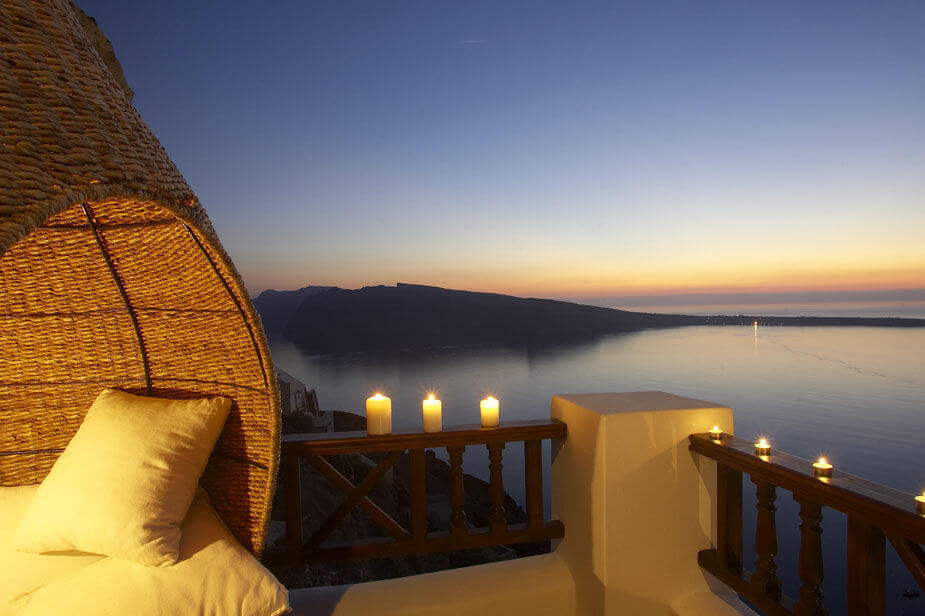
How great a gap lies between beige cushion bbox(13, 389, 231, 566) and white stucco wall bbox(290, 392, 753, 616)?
495 millimetres

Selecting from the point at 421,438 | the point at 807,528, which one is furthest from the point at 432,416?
the point at 807,528

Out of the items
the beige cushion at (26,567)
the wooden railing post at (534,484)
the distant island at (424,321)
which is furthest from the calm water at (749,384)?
the beige cushion at (26,567)

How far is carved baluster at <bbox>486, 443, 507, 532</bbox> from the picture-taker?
5.69ft

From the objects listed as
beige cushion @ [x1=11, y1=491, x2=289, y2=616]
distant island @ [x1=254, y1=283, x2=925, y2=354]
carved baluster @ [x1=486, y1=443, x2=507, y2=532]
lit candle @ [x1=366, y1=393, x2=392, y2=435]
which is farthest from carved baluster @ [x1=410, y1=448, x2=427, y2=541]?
distant island @ [x1=254, y1=283, x2=925, y2=354]

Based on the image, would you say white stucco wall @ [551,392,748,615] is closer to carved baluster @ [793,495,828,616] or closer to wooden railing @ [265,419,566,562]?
wooden railing @ [265,419,566,562]

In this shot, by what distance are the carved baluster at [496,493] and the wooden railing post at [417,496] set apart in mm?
230

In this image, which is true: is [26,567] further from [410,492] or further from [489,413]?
[489,413]

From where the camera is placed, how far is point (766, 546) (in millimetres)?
1281

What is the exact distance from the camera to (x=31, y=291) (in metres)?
1.55

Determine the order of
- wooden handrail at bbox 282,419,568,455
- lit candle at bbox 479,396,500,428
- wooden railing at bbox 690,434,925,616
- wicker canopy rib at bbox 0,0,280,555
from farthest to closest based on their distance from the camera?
lit candle at bbox 479,396,500,428, wooden handrail at bbox 282,419,568,455, wicker canopy rib at bbox 0,0,280,555, wooden railing at bbox 690,434,925,616

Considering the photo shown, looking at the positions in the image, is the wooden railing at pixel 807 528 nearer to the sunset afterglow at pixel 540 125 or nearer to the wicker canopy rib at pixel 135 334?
the wicker canopy rib at pixel 135 334

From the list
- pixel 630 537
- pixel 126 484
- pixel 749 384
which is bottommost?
pixel 749 384

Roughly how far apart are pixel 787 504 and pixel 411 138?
449 inches

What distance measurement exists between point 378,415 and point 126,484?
0.68 m
